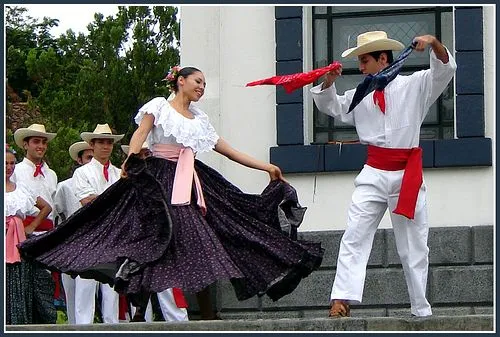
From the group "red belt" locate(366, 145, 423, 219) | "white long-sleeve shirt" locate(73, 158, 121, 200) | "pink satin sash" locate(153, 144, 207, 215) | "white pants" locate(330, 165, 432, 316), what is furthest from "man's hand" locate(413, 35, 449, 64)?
"white long-sleeve shirt" locate(73, 158, 121, 200)

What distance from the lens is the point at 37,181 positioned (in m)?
11.9

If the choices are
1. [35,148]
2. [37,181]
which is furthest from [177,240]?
[35,148]

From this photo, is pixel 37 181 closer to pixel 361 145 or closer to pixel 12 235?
pixel 12 235

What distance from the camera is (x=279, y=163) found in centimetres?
1219

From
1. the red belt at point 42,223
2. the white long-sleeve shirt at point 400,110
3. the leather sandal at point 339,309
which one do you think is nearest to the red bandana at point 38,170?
the red belt at point 42,223

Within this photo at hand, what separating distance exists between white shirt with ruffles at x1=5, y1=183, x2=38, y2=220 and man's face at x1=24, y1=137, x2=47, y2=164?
0.59 m

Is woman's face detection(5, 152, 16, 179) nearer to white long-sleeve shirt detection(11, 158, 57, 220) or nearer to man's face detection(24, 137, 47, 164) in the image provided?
white long-sleeve shirt detection(11, 158, 57, 220)

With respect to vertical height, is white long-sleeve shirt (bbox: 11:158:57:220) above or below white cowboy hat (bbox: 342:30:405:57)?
below

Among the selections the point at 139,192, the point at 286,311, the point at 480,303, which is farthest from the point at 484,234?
the point at 139,192

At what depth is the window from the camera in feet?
40.4

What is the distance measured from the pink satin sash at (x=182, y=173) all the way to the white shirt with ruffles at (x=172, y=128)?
0.04 m

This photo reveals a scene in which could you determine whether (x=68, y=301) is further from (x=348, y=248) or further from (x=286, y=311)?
(x=348, y=248)

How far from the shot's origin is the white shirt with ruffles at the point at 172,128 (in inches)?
404

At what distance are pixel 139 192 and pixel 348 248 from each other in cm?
145
